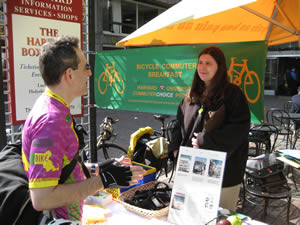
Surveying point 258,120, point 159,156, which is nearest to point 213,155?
point 258,120

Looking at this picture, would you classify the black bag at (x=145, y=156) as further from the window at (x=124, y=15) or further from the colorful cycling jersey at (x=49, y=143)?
the window at (x=124, y=15)

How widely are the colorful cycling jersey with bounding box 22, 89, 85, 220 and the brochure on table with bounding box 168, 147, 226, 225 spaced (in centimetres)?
67

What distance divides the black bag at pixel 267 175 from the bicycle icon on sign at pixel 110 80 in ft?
6.40

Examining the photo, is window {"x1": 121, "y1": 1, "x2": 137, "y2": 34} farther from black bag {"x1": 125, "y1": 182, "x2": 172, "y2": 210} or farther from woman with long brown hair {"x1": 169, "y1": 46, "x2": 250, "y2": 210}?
black bag {"x1": 125, "y1": 182, "x2": 172, "y2": 210}

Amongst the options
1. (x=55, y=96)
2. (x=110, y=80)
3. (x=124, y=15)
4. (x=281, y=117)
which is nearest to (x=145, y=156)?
(x=110, y=80)

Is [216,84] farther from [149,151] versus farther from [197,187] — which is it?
[149,151]

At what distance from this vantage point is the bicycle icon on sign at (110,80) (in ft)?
12.2

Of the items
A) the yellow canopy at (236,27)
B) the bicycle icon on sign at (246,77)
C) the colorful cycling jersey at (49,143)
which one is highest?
the yellow canopy at (236,27)

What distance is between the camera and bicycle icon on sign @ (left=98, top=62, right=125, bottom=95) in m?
3.73

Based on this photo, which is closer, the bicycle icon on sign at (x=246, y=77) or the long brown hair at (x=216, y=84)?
the long brown hair at (x=216, y=84)

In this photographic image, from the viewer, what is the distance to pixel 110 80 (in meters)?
3.81

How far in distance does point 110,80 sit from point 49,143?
269 centimetres

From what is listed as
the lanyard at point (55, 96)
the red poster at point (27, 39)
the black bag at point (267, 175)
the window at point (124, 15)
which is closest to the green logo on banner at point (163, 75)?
the black bag at point (267, 175)

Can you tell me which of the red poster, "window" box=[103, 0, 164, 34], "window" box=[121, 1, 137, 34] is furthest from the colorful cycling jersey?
"window" box=[121, 1, 137, 34]
